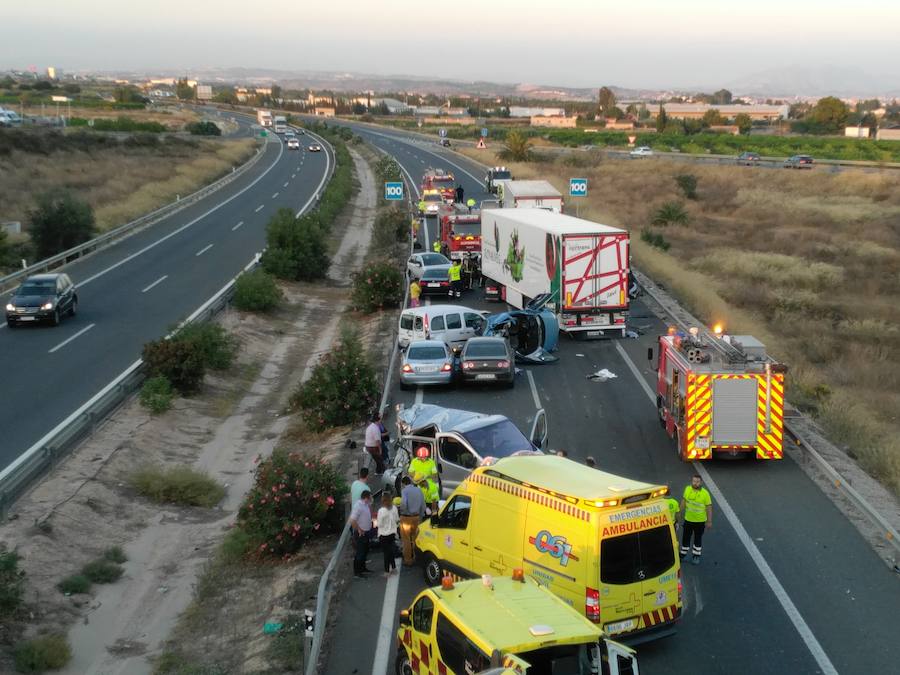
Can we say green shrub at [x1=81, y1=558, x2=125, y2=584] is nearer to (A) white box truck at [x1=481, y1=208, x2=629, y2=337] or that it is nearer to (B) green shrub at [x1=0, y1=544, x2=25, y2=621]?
(B) green shrub at [x1=0, y1=544, x2=25, y2=621]

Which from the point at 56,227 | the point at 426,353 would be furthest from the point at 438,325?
the point at 56,227

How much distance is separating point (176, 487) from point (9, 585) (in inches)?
239

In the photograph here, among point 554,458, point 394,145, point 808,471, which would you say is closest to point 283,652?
point 554,458

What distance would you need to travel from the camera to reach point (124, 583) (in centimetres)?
1590

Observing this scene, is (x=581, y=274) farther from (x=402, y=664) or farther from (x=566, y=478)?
(x=402, y=664)

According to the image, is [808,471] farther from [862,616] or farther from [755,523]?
[862,616]

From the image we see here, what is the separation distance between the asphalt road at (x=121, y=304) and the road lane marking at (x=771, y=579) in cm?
1321

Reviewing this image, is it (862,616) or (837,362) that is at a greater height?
(862,616)

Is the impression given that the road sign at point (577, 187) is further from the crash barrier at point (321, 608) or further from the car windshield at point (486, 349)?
the crash barrier at point (321, 608)

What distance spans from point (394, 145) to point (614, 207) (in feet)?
184

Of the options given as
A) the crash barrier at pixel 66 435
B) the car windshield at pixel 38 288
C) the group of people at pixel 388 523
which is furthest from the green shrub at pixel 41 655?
the car windshield at pixel 38 288

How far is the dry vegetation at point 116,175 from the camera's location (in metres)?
64.1

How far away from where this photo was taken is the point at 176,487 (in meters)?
19.4

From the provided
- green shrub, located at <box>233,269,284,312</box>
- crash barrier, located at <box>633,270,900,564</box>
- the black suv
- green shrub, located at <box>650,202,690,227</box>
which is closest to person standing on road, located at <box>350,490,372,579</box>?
crash barrier, located at <box>633,270,900,564</box>
